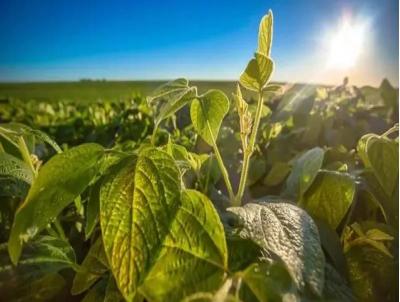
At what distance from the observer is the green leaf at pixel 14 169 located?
1.19 ft

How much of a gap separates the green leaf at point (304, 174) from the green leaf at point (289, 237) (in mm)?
84

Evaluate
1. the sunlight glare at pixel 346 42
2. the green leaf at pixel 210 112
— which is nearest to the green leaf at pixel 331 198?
the green leaf at pixel 210 112

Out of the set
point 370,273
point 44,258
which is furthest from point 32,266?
point 370,273

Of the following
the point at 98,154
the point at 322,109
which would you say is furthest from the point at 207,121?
the point at 322,109

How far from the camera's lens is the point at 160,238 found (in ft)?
0.79

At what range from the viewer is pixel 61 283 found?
0.38 metres

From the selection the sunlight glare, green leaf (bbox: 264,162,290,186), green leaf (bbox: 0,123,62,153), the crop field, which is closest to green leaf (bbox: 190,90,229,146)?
the crop field

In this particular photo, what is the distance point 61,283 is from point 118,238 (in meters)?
0.16

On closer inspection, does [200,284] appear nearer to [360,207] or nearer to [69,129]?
[360,207]

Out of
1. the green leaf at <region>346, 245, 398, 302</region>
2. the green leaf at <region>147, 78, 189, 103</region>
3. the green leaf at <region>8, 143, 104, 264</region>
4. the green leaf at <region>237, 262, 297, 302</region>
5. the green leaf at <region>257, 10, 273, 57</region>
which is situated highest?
the green leaf at <region>257, 10, 273, 57</region>

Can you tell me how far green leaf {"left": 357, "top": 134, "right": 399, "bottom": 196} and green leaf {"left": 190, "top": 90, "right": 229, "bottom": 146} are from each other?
0.13 meters

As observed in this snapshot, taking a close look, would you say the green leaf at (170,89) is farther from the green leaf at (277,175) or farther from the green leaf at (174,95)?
the green leaf at (277,175)

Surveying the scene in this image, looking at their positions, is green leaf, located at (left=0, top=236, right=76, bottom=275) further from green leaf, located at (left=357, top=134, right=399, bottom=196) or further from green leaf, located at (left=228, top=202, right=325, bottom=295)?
green leaf, located at (left=357, top=134, right=399, bottom=196)

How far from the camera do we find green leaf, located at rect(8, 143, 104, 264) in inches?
10.4
